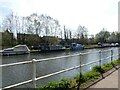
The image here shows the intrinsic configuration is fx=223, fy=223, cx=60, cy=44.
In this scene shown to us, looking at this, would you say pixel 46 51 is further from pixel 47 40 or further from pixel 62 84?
pixel 62 84

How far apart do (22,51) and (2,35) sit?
7.77m

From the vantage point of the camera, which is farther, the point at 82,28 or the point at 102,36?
the point at 102,36

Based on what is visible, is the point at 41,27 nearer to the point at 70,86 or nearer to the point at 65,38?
the point at 65,38

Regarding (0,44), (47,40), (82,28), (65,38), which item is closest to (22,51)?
(0,44)

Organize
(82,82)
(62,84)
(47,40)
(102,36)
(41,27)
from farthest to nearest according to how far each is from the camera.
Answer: (102,36)
(47,40)
(41,27)
(82,82)
(62,84)

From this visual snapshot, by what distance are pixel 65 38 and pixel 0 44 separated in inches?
1356

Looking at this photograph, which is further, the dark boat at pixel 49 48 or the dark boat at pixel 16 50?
the dark boat at pixel 49 48

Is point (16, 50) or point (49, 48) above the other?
Result: point (49, 48)

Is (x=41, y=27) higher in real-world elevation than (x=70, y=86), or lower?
higher

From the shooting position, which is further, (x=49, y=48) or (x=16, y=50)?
(x=49, y=48)

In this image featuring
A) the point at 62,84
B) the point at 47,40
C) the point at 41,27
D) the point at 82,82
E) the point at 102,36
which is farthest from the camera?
the point at 102,36

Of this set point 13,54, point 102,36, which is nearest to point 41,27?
point 13,54

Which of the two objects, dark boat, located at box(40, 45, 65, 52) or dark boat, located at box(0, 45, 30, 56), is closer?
dark boat, located at box(0, 45, 30, 56)

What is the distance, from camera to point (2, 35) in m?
61.9
